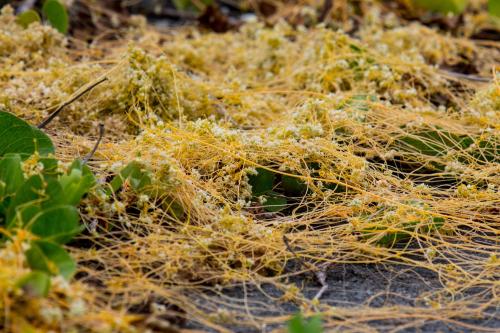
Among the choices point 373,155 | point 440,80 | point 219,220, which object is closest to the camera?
point 219,220

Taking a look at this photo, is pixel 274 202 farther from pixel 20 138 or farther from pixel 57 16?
pixel 57 16

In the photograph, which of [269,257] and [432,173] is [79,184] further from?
[432,173]

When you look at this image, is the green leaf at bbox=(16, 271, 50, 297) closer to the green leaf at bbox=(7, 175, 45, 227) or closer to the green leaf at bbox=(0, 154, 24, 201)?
the green leaf at bbox=(7, 175, 45, 227)

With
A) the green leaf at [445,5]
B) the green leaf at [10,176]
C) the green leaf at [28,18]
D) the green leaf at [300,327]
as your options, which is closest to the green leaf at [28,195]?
the green leaf at [10,176]

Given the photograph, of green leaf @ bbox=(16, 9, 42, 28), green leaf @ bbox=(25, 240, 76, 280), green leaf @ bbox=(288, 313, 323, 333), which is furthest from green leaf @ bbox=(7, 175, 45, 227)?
green leaf @ bbox=(16, 9, 42, 28)

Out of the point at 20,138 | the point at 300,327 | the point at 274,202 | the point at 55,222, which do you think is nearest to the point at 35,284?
the point at 55,222

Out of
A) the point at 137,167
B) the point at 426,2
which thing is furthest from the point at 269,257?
the point at 426,2

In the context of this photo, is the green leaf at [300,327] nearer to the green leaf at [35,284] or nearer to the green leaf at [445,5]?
the green leaf at [35,284]
